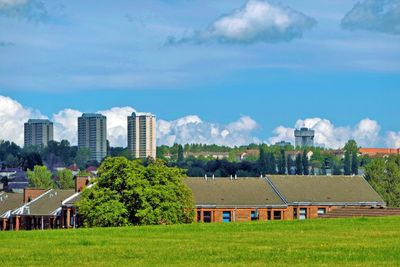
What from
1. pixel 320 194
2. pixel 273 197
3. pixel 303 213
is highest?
pixel 320 194

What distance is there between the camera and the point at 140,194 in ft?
267

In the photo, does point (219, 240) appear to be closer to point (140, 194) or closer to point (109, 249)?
point (109, 249)

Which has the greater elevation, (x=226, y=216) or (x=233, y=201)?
(x=233, y=201)

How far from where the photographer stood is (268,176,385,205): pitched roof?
110500 mm

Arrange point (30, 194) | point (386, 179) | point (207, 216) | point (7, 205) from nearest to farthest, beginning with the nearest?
point (207, 216)
point (30, 194)
point (7, 205)
point (386, 179)

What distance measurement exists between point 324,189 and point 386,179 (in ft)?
132

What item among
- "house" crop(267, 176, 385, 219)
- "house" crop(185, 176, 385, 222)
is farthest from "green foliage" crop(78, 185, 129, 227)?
"house" crop(267, 176, 385, 219)

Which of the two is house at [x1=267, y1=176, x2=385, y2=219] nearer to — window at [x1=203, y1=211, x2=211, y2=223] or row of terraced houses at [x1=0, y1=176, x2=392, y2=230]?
row of terraced houses at [x1=0, y1=176, x2=392, y2=230]

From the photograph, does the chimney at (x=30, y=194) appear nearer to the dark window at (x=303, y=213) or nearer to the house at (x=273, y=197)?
the house at (x=273, y=197)

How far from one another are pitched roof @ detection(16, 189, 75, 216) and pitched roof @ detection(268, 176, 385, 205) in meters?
22.2

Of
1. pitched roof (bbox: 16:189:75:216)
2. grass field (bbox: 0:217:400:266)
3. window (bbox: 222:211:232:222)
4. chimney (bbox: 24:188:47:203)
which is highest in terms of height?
chimney (bbox: 24:188:47:203)

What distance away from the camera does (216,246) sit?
39.1 m

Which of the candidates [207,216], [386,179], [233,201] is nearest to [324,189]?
[233,201]

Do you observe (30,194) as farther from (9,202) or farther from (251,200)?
(251,200)
